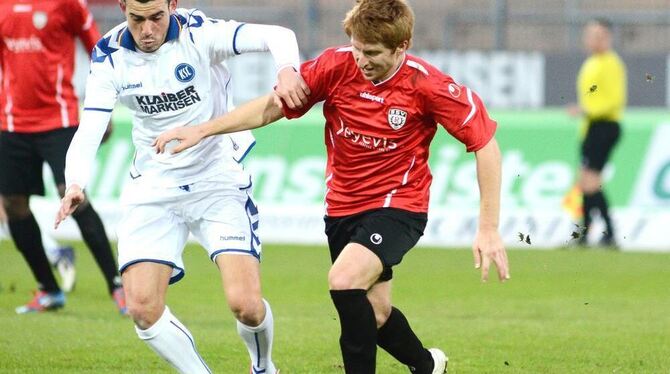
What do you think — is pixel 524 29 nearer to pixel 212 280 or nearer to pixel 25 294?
pixel 212 280

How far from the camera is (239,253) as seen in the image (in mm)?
6789

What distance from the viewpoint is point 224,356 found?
26.6 ft

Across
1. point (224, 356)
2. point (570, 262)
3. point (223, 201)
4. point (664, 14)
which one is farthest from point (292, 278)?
point (664, 14)

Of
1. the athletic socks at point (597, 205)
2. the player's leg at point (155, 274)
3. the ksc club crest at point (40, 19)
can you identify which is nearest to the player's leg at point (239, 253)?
the player's leg at point (155, 274)

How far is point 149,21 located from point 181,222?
42.1 inches

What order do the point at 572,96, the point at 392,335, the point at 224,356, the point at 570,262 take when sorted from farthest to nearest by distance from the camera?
the point at 572,96, the point at 570,262, the point at 224,356, the point at 392,335

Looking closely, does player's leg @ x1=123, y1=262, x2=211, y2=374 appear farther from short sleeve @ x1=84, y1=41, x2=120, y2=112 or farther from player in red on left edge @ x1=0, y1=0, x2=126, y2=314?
player in red on left edge @ x1=0, y1=0, x2=126, y2=314

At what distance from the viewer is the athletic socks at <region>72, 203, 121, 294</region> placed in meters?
9.70

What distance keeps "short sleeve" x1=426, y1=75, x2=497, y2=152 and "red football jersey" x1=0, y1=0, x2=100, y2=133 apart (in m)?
4.07

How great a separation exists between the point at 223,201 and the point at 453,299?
458cm

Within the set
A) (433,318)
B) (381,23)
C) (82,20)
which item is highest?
(381,23)

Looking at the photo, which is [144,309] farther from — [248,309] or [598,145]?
[598,145]

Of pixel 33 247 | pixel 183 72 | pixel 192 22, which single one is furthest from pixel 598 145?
pixel 183 72

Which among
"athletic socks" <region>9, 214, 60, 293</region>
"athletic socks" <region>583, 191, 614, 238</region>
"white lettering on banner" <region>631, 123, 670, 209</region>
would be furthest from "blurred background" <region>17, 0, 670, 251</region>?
"athletic socks" <region>9, 214, 60, 293</region>
